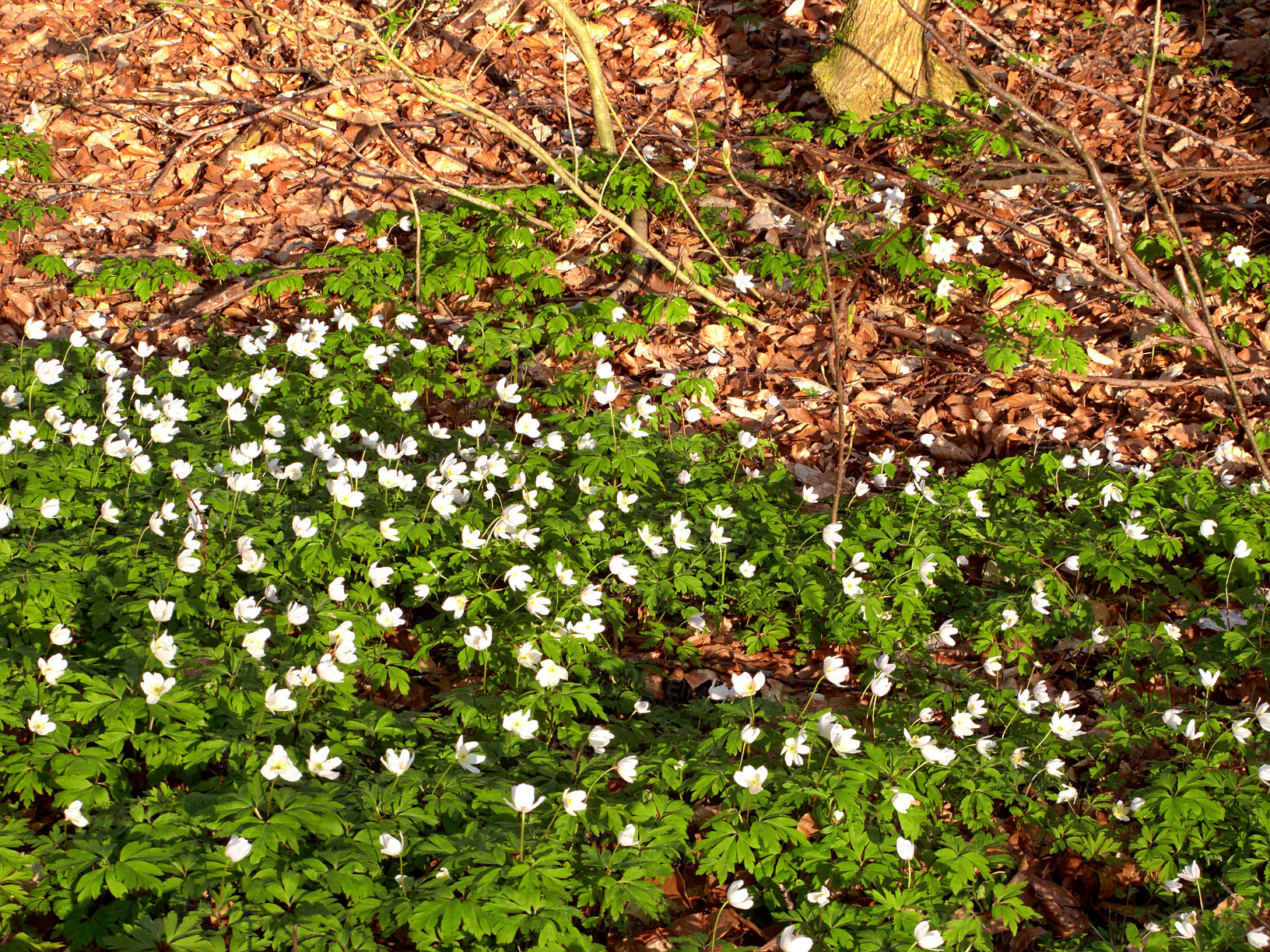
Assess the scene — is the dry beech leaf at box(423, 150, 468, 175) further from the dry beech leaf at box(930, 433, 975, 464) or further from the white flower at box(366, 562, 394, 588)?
the white flower at box(366, 562, 394, 588)

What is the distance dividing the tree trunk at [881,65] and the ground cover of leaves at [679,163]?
0.35 metres

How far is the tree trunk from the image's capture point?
6449mm

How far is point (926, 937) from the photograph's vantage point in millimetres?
2543

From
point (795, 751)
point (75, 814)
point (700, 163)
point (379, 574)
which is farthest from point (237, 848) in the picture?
point (700, 163)

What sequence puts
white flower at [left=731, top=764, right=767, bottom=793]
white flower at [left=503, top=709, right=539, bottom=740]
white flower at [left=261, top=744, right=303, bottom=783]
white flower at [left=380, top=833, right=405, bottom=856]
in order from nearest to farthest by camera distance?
white flower at [left=380, top=833, right=405, bottom=856], white flower at [left=261, top=744, right=303, bottom=783], white flower at [left=731, top=764, right=767, bottom=793], white flower at [left=503, top=709, right=539, bottom=740]

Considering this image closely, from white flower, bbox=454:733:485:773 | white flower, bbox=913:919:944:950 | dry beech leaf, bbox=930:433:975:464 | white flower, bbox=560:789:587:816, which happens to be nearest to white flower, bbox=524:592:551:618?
white flower, bbox=454:733:485:773

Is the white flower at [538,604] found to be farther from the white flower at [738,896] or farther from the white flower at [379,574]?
the white flower at [738,896]

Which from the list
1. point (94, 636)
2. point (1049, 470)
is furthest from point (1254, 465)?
point (94, 636)

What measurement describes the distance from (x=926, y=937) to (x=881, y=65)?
578 cm

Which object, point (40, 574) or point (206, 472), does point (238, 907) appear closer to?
point (40, 574)

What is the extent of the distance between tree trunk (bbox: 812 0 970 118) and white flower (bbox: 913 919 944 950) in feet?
18.1

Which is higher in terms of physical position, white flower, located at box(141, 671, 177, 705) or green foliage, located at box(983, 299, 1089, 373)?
green foliage, located at box(983, 299, 1089, 373)

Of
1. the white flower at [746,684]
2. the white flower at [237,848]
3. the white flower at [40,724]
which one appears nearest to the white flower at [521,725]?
the white flower at [746,684]

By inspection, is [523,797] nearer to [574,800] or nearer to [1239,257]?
[574,800]
